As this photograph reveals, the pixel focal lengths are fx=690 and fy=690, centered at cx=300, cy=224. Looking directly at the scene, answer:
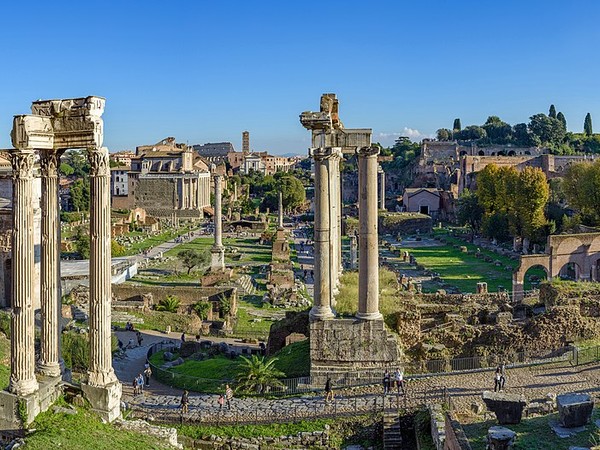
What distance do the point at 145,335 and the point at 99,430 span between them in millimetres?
20211

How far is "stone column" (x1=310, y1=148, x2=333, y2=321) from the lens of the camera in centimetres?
1978

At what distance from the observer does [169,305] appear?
39.4 m

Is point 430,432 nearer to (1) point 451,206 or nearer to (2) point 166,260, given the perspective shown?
(2) point 166,260

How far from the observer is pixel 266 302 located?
43.6 meters

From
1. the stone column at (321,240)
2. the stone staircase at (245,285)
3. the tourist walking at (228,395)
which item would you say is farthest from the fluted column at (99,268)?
the stone staircase at (245,285)

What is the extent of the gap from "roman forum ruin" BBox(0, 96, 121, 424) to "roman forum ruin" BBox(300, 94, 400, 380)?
6.69 m

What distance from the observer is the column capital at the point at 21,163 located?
13789mm

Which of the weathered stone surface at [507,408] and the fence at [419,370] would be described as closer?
the weathered stone surface at [507,408]

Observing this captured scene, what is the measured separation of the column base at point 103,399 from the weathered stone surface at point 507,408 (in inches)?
303

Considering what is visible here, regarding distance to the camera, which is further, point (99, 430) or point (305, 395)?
point (305, 395)

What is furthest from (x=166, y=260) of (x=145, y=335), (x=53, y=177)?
(x=53, y=177)

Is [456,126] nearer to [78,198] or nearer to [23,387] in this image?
[78,198]

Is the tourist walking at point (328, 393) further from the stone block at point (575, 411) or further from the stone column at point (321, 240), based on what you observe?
the stone block at point (575, 411)

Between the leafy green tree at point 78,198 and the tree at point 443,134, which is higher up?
the tree at point 443,134
